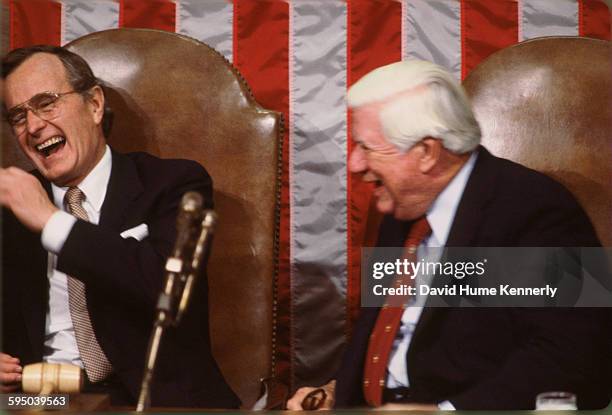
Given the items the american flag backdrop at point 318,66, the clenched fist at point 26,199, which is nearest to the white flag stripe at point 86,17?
the american flag backdrop at point 318,66

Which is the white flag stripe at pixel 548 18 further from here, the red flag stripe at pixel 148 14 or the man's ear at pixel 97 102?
the man's ear at pixel 97 102

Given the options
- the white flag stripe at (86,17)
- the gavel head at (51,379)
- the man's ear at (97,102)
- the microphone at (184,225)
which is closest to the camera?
the microphone at (184,225)

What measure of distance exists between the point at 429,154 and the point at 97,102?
76 cm

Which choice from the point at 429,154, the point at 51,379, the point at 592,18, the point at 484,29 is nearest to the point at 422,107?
the point at 429,154

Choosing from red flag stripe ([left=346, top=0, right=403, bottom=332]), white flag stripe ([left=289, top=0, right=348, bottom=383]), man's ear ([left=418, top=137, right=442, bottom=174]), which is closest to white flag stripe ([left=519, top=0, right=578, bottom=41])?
red flag stripe ([left=346, top=0, right=403, bottom=332])

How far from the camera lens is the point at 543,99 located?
1.96 metres

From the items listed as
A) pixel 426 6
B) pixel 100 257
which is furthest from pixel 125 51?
pixel 426 6

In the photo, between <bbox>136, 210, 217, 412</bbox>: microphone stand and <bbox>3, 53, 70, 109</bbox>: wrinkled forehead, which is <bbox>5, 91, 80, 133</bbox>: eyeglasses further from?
<bbox>136, 210, 217, 412</bbox>: microphone stand

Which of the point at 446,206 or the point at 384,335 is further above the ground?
the point at 446,206

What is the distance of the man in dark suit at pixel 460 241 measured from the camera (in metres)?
1.66

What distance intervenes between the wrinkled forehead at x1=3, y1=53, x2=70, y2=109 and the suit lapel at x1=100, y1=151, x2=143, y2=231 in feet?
0.68

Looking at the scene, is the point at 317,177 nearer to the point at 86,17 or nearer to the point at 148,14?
the point at 148,14

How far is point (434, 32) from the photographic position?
2.13 meters

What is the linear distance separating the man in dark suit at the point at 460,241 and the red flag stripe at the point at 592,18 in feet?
1.75
